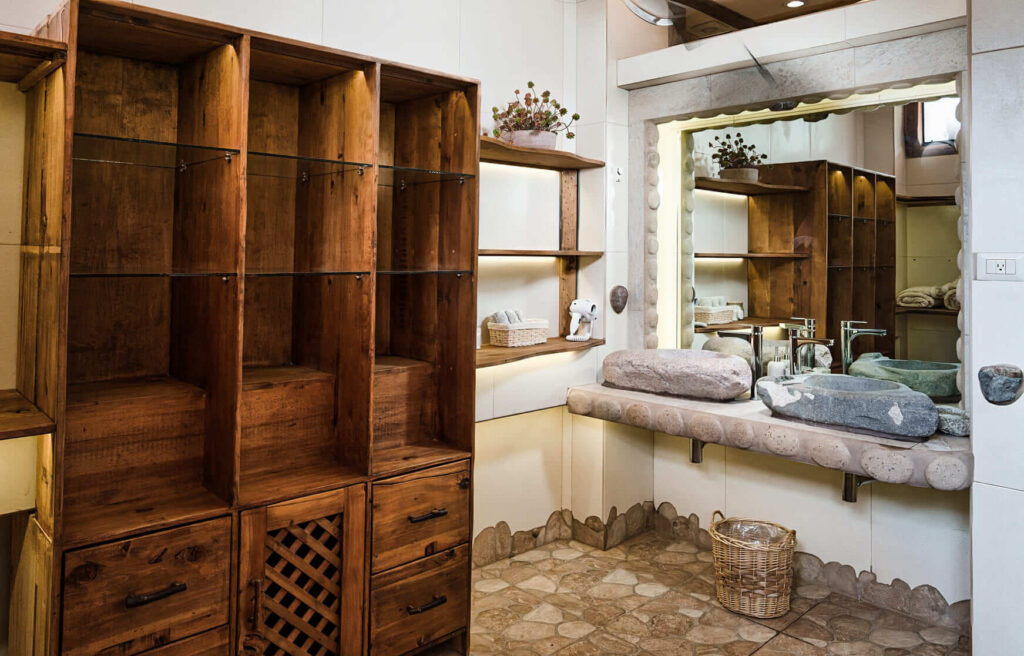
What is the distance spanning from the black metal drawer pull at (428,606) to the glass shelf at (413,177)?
5.10 feet

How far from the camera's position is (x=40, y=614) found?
1957 millimetres

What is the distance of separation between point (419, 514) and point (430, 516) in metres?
0.04

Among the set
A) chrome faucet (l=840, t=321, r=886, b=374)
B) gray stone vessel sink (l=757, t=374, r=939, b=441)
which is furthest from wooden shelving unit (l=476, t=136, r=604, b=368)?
chrome faucet (l=840, t=321, r=886, b=374)

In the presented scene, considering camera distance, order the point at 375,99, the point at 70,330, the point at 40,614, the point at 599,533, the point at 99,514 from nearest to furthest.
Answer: the point at 40,614
the point at 99,514
the point at 70,330
the point at 375,99
the point at 599,533

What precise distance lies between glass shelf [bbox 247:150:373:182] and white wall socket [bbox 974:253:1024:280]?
6.83 feet

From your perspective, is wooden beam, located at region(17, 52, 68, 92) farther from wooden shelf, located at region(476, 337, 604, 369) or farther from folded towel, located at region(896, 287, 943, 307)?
folded towel, located at region(896, 287, 943, 307)

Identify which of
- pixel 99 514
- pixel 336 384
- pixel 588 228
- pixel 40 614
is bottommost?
pixel 40 614

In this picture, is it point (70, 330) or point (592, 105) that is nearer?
point (70, 330)

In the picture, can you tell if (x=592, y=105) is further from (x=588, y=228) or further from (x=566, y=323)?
(x=566, y=323)

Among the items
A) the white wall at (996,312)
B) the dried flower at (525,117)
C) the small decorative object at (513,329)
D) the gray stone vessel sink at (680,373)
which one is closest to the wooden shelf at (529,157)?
the dried flower at (525,117)

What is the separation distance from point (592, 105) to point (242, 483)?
2552mm

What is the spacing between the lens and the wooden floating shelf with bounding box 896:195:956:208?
2977 millimetres

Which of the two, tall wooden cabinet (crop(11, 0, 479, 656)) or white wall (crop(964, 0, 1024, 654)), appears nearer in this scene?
tall wooden cabinet (crop(11, 0, 479, 656))

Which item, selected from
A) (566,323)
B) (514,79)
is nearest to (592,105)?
(514,79)
